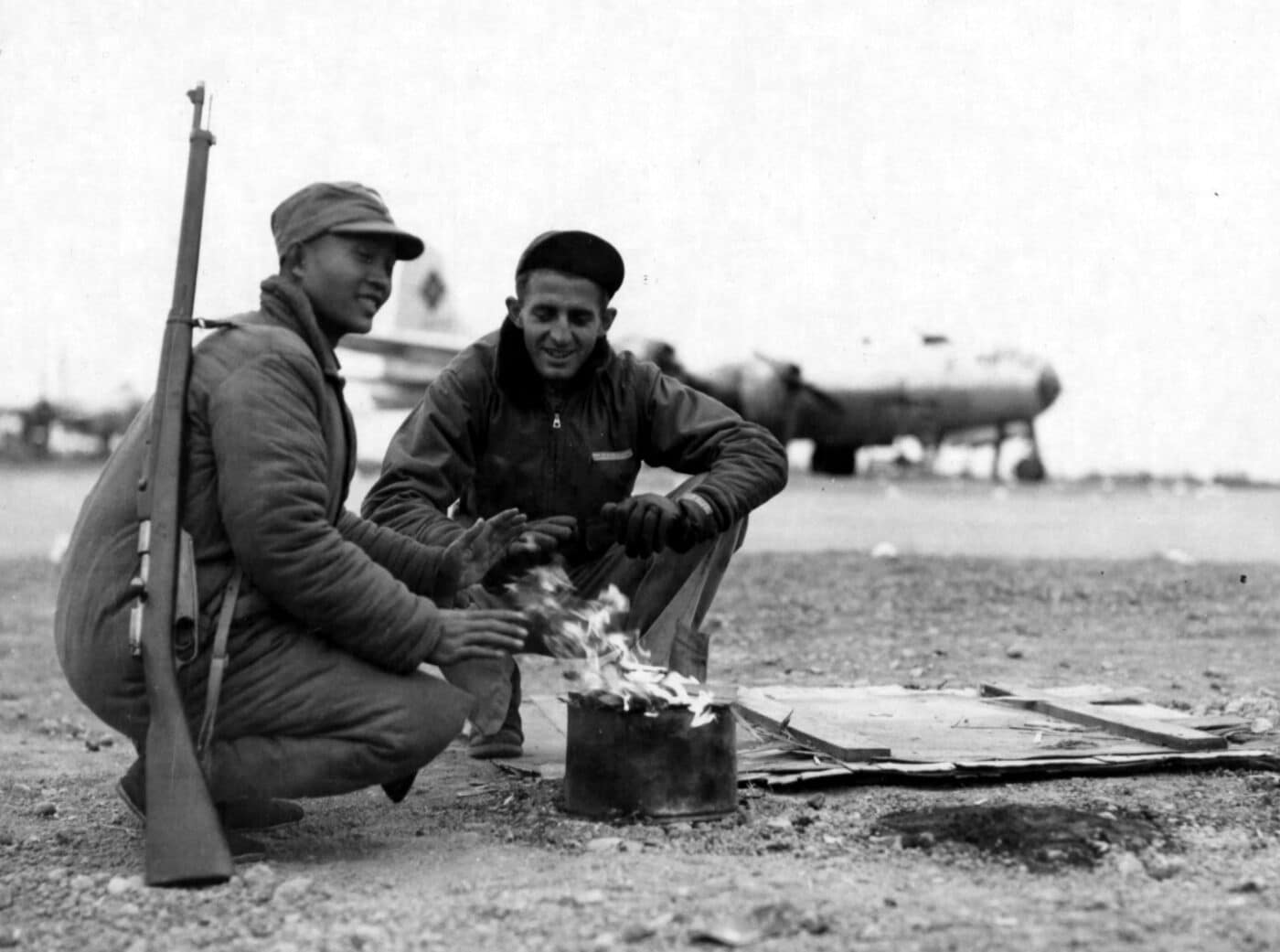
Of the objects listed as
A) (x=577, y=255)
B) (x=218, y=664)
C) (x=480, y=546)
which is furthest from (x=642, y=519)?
(x=218, y=664)

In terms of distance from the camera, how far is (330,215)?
363 cm

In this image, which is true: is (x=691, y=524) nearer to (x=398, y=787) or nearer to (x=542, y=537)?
(x=542, y=537)

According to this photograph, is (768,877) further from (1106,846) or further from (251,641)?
(251,641)

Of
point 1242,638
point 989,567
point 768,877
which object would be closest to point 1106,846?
point 768,877

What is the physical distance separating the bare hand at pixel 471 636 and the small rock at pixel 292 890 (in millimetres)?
561

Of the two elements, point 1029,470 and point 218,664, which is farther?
point 1029,470

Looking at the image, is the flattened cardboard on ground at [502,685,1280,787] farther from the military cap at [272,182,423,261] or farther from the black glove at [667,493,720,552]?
the military cap at [272,182,423,261]

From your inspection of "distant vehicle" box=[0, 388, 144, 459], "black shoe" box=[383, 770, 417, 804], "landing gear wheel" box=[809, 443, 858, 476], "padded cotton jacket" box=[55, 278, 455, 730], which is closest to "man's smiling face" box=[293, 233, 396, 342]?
"padded cotton jacket" box=[55, 278, 455, 730]

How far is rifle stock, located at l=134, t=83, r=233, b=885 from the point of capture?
325 centimetres

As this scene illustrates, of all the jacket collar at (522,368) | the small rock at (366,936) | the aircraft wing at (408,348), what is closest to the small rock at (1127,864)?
the small rock at (366,936)

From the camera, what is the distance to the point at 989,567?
11461 mm

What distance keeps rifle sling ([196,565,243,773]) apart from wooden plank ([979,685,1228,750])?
9.18ft

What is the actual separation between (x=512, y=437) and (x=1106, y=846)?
2192 millimetres

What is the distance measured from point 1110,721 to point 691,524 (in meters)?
1.58
